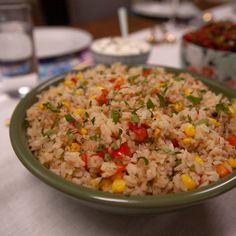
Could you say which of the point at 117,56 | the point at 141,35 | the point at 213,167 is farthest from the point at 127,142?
the point at 141,35

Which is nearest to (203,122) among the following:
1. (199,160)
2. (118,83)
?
(199,160)

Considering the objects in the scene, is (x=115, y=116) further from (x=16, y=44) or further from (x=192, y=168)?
(x=16, y=44)

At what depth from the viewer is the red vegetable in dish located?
1593 millimetres

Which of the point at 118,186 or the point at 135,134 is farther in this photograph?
the point at 135,134

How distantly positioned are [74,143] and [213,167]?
17.2 inches

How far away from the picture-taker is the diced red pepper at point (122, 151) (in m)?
0.93

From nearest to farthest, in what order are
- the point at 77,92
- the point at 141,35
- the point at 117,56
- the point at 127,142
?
1. the point at 127,142
2. the point at 77,92
3. the point at 117,56
4. the point at 141,35

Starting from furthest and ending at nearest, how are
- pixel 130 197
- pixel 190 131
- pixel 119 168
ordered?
pixel 190 131
pixel 119 168
pixel 130 197

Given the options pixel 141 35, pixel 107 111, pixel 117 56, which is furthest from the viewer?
pixel 141 35

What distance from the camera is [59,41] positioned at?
2336 mm

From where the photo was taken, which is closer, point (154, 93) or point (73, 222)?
point (73, 222)

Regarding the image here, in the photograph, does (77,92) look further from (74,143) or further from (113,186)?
(113,186)

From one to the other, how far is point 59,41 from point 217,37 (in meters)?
1.20

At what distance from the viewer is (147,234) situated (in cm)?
94
